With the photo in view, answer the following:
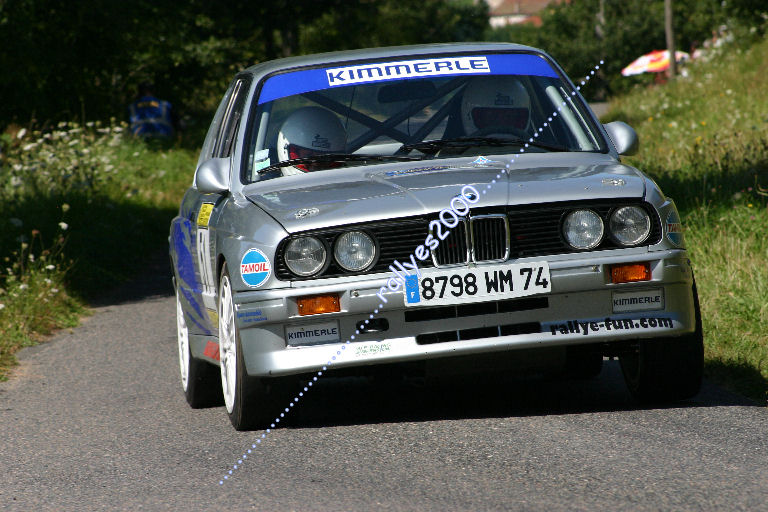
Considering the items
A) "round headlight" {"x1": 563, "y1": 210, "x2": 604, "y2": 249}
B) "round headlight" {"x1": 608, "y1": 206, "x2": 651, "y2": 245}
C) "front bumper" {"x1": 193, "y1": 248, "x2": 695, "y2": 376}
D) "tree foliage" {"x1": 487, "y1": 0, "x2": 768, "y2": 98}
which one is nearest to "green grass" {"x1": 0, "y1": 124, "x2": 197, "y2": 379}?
"front bumper" {"x1": 193, "y1": 248, "x2": 695, "y2": 376}

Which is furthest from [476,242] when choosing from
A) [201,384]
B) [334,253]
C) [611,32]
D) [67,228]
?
[611,32]

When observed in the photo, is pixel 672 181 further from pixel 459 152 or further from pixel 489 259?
pixel 489 259

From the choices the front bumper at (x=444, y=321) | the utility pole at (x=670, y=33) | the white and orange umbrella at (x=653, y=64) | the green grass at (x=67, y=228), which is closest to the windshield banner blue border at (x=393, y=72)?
the front bumper at (x=444, y=321)

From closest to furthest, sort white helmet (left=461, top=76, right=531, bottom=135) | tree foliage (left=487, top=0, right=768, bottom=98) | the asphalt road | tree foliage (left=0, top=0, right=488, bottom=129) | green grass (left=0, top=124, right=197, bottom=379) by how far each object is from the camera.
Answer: the asphalt road, white helmet (left=461, top=76, right=531, bottom=135), green grass (left=0, top=124, right=197, bottom=379), tree foliage (left=0, top=0, right=488, bottom=129), tree foliage (left=487, top=0, right=768, bottom=98)

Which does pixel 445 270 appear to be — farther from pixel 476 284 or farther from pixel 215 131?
pixel 215 131

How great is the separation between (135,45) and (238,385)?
23.1 meters

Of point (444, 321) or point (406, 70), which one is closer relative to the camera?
point (444, 321)

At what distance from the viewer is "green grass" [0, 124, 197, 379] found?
10758mm

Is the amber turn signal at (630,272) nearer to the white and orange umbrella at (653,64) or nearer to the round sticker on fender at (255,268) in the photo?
the round sticker on fender at (255,268)

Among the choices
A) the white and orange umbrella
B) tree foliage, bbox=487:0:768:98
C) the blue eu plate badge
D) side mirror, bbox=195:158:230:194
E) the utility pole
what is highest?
side mirror, bbox=195:158:230:194

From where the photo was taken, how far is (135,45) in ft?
91.5

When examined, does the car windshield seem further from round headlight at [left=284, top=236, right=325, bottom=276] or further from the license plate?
the license plate

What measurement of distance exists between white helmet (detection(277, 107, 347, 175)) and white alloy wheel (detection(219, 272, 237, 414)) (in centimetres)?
83

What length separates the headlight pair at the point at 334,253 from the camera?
551 centimetres
